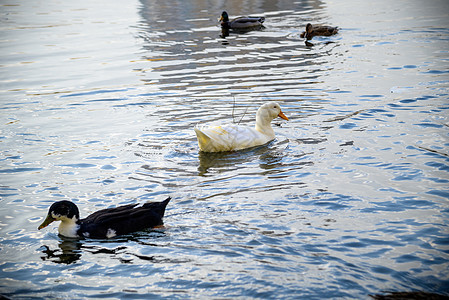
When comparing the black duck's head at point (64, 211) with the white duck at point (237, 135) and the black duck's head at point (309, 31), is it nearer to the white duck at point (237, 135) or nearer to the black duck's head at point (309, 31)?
the white duck at point (237, 135)

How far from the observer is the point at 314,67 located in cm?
1495

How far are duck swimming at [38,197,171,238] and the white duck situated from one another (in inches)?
104

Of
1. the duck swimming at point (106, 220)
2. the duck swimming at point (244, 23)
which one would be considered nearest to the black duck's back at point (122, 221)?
the duck swimming at point (106, 220)

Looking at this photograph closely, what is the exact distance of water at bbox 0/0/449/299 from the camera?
5.66m

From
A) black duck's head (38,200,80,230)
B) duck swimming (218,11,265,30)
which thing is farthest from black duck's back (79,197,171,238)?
duck swimming (218,11,265,30)

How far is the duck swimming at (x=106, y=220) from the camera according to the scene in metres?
6.58

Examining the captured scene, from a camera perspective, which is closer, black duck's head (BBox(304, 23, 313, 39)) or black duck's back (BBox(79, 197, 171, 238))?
black duck's back (BBox(79, 197, 171, 238))

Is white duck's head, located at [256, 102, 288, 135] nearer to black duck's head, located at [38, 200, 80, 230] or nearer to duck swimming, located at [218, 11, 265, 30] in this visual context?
black duck's head, located at [38, 200, 80, 230]

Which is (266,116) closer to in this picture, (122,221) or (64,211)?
(122,221)

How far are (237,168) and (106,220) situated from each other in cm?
279

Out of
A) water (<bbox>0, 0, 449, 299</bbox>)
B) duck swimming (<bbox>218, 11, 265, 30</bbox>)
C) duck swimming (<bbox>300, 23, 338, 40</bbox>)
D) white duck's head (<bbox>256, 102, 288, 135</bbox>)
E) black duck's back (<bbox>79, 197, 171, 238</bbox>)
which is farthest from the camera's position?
duck swimming (<bbox>218, 11, 265, 30</bbox>)

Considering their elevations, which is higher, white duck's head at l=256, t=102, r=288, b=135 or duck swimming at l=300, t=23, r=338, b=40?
duck swimming at l=300, t=23, r=338, b=40

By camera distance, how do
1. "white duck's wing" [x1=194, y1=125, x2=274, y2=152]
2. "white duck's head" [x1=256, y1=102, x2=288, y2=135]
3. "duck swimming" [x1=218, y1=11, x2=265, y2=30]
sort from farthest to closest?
"duck swimming" [x1=218, y1=11, x2=265, y2=30], "white duck's head" [x1=256, y1=102, x2=288, y2=135], "white duck's wing" [x1=194, y1=125, x2=274, y2=152]

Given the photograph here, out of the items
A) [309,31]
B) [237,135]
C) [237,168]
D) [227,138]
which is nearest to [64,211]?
[237,168]
